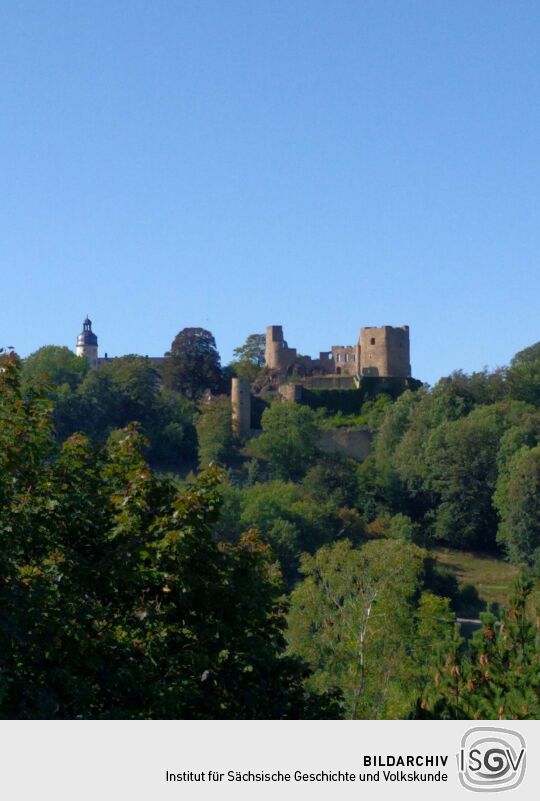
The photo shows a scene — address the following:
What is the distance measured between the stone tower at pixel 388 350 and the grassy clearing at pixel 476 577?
17.0 m

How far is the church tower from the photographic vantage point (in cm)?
8775

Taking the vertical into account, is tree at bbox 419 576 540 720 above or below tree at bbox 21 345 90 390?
below

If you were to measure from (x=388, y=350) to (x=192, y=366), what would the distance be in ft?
32.9

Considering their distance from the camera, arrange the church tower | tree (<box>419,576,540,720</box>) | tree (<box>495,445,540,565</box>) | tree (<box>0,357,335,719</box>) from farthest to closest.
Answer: the church tower, tree (<box>495,445,540,565</box>), tree (<box>419,576,540,720</box>), tree (<box>0,357,335,719</box>)

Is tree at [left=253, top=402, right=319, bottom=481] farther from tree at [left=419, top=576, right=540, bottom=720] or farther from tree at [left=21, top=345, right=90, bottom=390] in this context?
tree at [left=419, top=576, right=540, bottom=720]

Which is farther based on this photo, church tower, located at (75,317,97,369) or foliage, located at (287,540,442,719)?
church tower, located at (75,317,97,369)

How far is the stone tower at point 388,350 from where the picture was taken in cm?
7231

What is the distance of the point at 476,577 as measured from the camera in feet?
171

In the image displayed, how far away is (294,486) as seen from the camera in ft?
190

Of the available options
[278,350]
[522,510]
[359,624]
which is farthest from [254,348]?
[359,624]

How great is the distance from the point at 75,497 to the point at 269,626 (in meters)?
1.96
